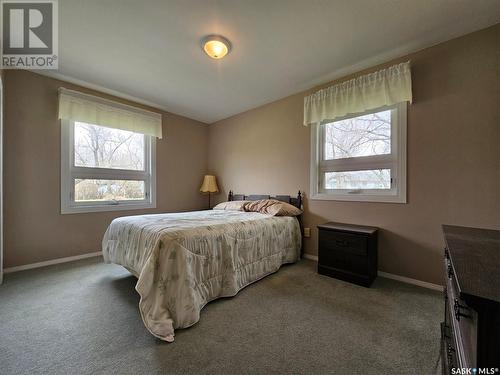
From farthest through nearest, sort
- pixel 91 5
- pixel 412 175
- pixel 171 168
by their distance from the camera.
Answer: pixel 171 168, pixel 412 175, pixel 91 5

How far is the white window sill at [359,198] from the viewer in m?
2.29

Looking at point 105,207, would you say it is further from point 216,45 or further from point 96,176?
point 216,45

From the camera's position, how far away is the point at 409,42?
206 cm

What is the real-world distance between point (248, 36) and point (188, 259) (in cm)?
211

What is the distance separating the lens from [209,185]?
166 inches

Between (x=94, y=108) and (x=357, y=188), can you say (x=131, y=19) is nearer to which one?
(x=94, y=108)

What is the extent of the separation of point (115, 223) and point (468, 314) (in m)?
2.75

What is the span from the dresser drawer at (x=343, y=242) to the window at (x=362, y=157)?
1.79 ft

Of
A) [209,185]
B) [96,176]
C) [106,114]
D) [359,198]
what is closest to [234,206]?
[209,185]

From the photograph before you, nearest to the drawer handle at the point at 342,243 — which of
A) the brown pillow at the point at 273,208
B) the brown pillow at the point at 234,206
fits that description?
the brown pillow at the point at 273,208

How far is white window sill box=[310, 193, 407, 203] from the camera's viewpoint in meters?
2.29

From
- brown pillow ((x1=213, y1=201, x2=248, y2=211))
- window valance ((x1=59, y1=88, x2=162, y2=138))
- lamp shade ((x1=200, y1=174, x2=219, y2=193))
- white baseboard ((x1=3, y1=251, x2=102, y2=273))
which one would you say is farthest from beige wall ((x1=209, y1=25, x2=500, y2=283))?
white baseboard ((x1=3, y1=251, x2=102, y2=273))

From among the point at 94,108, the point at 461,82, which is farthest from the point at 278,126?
the point at 94,108

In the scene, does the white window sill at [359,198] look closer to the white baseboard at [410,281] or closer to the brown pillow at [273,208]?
the brown pillow at [273,208]
